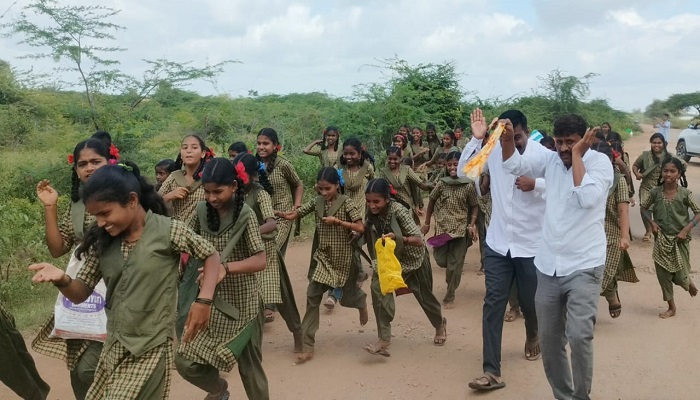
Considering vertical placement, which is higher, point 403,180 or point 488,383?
point 403,180

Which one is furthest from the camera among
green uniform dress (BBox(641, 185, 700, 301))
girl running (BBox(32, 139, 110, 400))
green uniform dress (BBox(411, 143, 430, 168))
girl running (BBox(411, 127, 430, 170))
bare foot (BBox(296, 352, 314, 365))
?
green uniform dress (BBox(411, 143, 430, 168))

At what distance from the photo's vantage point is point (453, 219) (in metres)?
7.37

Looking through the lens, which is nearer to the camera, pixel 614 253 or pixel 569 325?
pixel 569 325

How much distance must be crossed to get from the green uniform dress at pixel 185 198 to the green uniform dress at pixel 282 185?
1410 millimetres

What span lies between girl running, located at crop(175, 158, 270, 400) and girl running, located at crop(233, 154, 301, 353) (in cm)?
57

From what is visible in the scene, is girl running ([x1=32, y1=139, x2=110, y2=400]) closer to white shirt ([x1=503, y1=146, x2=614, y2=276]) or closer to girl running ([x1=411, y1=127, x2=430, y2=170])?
white shirt ([x1=503, y1=146, x2=614, y2=276])

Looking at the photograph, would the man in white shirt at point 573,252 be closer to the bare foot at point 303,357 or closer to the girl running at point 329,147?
the bare foot at point 303,357

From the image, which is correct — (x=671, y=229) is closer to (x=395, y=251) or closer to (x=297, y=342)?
(x=395, y=251)

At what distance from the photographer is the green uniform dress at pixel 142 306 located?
9.84ft

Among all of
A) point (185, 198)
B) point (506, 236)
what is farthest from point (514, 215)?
point (185, 198)

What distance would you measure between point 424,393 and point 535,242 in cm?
139

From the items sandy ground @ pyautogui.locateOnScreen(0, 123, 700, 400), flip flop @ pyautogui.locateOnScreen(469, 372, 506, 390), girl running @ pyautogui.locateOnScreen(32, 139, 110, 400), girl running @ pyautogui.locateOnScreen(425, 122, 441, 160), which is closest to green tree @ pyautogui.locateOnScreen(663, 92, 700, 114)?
girl running @ pyautogui.locateOnScreen(425, 122, 441, 160)

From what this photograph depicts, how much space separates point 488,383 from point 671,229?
3.36 m

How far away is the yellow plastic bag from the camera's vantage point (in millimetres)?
5289
